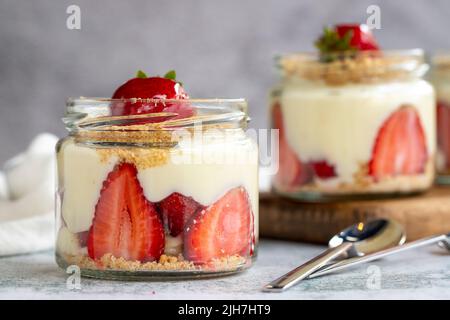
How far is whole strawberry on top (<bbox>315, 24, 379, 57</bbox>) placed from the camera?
162 cm

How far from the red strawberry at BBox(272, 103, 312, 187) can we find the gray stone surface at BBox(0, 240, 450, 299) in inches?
11.2

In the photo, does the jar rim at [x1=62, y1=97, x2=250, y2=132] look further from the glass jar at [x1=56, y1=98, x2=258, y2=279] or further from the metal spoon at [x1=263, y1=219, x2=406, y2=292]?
the metal spoon at [x1=263, y1=219, x2=406, y2=292]

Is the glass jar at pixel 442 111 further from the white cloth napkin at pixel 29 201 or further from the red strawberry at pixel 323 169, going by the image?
the white cloth napkin at pixel 29 201

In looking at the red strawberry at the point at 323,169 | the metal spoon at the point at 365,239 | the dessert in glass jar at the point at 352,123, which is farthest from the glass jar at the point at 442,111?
the metal spoon at the point at 365,239

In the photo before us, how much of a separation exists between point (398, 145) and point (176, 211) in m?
0.61

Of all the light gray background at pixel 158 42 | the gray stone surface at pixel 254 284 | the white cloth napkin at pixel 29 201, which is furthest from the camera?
the light gray background at pixel 158 42

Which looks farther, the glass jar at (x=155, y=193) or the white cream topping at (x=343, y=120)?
the white cream topping at (x=343, y=120)

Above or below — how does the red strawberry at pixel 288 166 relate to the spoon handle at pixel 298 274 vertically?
above

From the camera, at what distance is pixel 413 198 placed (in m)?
1.61

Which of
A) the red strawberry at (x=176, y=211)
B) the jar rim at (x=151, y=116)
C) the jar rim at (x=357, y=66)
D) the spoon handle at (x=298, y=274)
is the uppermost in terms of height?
the jar rim at (x=357, y=66)

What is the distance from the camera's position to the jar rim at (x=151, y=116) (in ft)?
3.66
